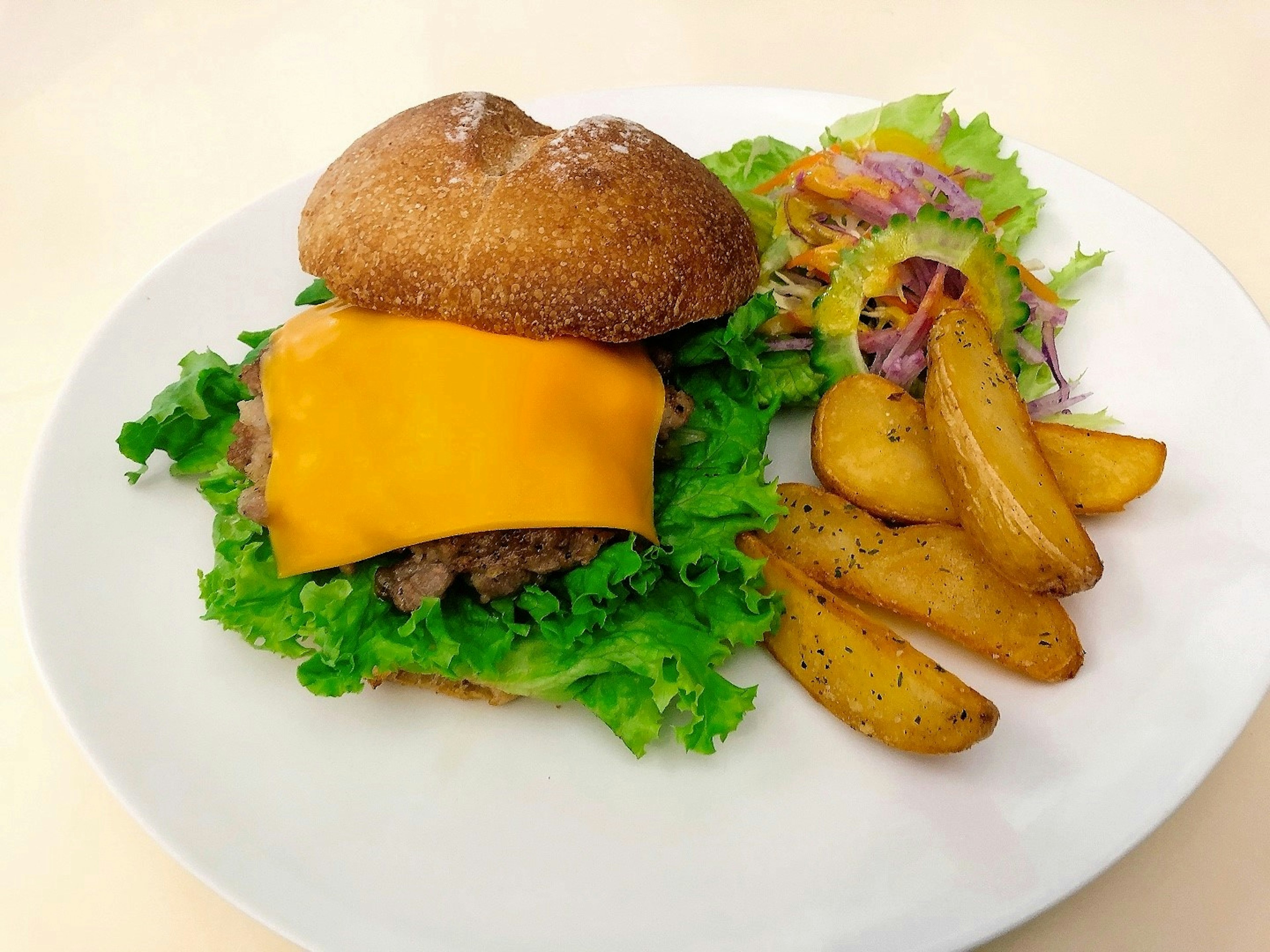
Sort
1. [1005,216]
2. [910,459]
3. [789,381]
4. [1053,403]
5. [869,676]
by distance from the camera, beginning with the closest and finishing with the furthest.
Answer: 1. [869,676]
2. [910,459]
3. [1053,403]
4. [789,381]
5. [1005,216]

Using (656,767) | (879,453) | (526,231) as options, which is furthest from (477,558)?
(879,453)

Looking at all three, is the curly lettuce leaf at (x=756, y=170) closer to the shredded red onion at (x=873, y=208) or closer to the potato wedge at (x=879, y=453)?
the shredded red onion at (x=873, y=208)

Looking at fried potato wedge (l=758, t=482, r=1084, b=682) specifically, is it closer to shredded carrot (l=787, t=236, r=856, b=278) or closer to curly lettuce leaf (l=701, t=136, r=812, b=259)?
shredded carrot (l=787, t=236, r=856, b=278)

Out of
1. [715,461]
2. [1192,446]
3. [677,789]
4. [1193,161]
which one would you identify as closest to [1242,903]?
[1192,446]

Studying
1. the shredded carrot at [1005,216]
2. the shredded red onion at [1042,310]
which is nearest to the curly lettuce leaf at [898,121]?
the shredded carrot at [1005,216]

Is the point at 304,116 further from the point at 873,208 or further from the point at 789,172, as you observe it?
the point at 873,208

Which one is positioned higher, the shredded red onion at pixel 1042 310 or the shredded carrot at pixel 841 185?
the shredded carrot at pixel 841 185
